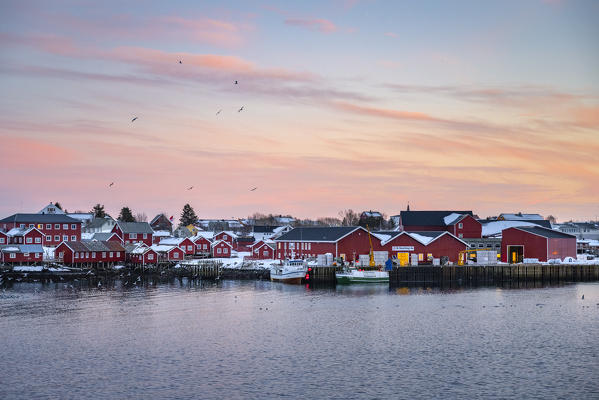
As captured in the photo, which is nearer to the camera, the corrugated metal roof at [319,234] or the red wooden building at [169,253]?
the corrugated metal roof at [319,234]

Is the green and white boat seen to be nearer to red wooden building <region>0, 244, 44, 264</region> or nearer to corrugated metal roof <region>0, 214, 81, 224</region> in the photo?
red wooden building <region>0, 244, 44, 264</region>

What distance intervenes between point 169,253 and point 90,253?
12.4 m

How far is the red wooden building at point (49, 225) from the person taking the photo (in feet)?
375

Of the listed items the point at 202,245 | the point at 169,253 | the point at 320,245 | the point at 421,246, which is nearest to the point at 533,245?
the point at 421,246

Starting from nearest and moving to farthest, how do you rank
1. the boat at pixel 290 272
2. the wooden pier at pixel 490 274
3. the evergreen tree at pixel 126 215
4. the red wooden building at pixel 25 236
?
the boat at pixel 290 272 < the wooden pier at pixel 490 274 < the red wooden building at pixel 25 236 < the evergreen tree at pixel 126 215

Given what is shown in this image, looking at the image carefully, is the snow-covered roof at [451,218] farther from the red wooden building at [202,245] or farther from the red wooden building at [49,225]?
the red wooden building at [49,225]

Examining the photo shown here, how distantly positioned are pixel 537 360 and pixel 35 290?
55880 mm

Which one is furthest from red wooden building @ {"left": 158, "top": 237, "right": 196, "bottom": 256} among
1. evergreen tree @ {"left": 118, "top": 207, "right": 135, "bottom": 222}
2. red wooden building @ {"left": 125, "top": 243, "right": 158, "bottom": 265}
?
evergreen tree @ {"left": 118, "top": 207, "right": 135, "bottom": 222}

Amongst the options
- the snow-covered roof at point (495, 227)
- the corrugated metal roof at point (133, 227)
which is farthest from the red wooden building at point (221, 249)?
the snow-covered roof at point (495, 227)

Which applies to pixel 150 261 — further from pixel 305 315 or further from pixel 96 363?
pixel 96 363

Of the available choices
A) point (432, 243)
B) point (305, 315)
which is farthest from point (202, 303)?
point (432, 243)

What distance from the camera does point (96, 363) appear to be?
34406 mm

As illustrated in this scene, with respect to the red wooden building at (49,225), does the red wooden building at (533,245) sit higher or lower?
lower

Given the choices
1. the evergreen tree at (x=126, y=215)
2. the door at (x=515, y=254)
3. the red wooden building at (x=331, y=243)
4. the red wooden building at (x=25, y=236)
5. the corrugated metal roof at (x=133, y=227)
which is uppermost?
the evergreen tree at (x=126, y=215)
